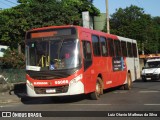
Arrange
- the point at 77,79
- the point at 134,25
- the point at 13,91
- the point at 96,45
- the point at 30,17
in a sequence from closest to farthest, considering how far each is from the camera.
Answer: the point at 77,79
the point at 96,45
the point at 13,91
the point at 30,17
the point at 134,25

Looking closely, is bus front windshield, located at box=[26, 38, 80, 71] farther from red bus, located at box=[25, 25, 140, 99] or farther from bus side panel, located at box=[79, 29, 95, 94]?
bus side panel, located at box=[79, 29, 95, 94]

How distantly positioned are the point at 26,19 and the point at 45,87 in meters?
22.5

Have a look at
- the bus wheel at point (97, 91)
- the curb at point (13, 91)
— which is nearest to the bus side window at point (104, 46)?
the bus wheel at point (97, 91)

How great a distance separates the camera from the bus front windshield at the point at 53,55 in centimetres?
1586

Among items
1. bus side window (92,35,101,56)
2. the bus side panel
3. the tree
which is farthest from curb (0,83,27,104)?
the tree

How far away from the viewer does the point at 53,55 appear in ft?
52.4

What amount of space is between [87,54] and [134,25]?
145 feet

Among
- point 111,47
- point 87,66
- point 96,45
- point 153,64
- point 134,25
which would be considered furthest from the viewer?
point 134,25

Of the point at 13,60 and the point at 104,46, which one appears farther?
the point at 13,60

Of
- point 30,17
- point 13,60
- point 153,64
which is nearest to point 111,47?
point 153,64

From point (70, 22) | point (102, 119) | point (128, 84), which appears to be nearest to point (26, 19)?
point (70, 22)

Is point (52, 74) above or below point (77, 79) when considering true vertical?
above

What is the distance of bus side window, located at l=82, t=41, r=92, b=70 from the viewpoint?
16469mm

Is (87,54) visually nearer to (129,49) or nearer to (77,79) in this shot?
(77,79)
